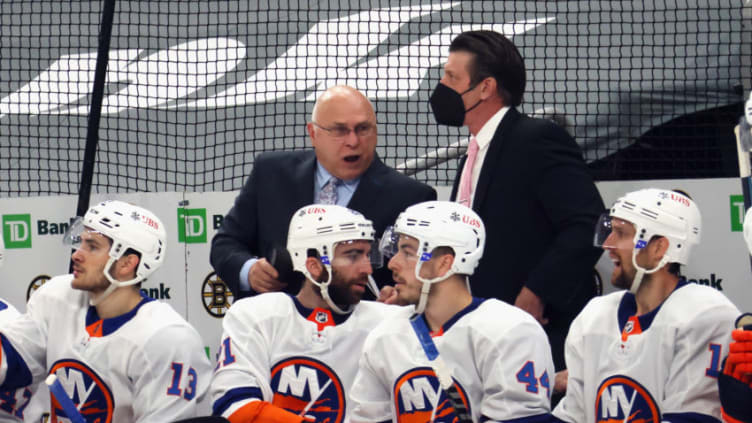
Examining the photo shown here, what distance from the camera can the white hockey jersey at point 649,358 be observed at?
340cm

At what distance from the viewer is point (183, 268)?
5.50 meters

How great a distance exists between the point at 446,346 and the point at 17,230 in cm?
283

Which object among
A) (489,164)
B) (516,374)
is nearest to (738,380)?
(516,374)

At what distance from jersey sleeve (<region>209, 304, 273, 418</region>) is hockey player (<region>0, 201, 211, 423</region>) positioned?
0.31 feet

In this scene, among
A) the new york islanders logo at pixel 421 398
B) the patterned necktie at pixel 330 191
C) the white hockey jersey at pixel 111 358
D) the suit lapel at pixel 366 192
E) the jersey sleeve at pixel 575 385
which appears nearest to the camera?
the new york islanders logo at pixel 421 398

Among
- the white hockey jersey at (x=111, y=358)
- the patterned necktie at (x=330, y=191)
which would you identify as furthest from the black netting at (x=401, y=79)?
the white hockey jersey at (x=111, y=358)

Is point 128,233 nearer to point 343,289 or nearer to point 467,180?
point 343,289

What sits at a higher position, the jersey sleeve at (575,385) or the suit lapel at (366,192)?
the suit lapel at (366,192)

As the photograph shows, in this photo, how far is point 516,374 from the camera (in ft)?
11.5

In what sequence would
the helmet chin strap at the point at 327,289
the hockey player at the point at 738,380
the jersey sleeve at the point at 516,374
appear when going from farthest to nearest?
the helmet chin strap at the point at 327,289, the jersey sleeve at the point at 516,374, the hockey player at the point at 738,380

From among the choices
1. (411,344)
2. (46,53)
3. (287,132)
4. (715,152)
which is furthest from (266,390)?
(46,53)

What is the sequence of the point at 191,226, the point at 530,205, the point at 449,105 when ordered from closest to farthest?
the point at 530,205 < the point at 449,105 < the point at 191,226

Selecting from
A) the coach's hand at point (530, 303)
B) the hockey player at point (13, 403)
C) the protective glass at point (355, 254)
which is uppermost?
the protective glass at point (355, 254)

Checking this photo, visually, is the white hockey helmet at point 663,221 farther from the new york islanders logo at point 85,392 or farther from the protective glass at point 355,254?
the new york islanders logo at point 85,392
